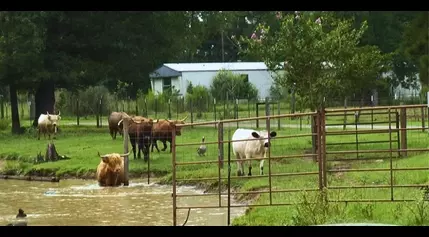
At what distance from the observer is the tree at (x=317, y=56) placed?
21.6 metres

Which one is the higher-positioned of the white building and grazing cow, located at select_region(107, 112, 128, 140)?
the white building

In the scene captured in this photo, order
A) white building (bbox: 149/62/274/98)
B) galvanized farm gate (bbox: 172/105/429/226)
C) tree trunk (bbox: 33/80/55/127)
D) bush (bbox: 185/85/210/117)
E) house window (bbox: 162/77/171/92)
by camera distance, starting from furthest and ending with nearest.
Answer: house window (bbox: 162/77/171/92) < white building (bbox: 149/62/274/98) < bush (bbox: 185/85/210/117) < tree trunk (bbox: 33/80/55/127) < galvanized farm gate (bbox: 172/105/429/226)

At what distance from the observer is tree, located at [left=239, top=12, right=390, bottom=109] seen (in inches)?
852

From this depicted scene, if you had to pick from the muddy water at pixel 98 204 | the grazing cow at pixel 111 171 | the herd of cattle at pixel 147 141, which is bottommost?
the muddy water at pixel 98 204

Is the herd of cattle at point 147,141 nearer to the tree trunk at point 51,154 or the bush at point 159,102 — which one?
the tree trunk at point 51,154

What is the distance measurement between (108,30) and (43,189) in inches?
275

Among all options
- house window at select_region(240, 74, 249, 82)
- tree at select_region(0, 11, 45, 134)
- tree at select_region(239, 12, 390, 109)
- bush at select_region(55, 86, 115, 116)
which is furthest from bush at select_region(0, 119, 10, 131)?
tree at select_region(239, 12, 390, 109)

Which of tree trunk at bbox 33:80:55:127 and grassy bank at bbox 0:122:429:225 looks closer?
grassy bank at bbox 0:122:429:225

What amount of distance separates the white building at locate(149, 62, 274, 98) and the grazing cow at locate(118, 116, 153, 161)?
21.1 metres

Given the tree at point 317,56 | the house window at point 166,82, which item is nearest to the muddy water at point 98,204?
the tree at point 317,56

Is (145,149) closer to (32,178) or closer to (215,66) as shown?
(32,178)

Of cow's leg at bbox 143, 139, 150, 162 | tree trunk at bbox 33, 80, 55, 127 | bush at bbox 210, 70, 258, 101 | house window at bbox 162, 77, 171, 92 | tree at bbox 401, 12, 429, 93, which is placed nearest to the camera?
tree at bbox 401, 12, 429, 93

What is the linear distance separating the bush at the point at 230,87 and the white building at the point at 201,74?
1.03m

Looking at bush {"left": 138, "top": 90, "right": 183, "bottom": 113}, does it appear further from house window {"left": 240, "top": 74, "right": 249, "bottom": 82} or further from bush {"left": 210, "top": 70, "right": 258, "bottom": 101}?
house window {"left": 240, "top": 74, "right": 249, "bottom": 82}
